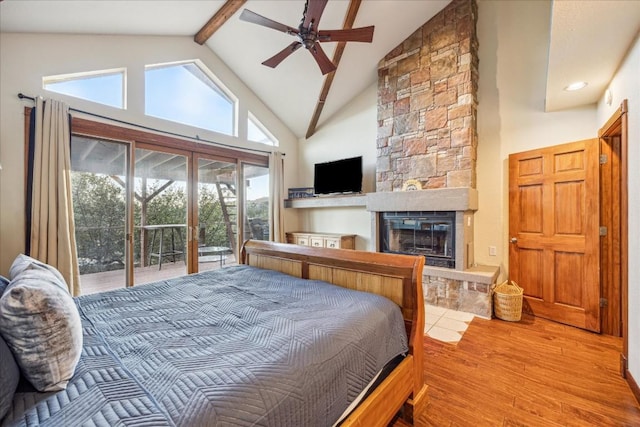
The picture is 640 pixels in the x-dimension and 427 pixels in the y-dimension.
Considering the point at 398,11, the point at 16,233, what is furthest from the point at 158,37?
the point at 398,11

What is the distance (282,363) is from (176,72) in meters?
4.57

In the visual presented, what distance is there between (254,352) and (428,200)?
314 cm

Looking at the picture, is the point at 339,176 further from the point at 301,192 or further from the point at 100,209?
the point at 100,209

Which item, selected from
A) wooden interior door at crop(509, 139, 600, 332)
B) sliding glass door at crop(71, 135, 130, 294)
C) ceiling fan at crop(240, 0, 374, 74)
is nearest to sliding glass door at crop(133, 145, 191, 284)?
sliding glass door at crop(71, 135, 130, 294)

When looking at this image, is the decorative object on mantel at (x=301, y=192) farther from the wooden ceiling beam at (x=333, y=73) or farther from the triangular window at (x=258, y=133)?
the wooden ceiling beam at (x=333, y=73)

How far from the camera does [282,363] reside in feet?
3.34

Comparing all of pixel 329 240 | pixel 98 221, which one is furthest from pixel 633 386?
pixel 98 221

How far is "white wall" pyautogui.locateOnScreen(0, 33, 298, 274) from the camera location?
2.75 metres

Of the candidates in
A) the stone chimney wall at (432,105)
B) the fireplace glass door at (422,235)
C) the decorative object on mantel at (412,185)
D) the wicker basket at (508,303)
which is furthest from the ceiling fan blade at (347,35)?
the wicker basket at (508,303)

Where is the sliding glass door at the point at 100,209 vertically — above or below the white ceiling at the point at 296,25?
below

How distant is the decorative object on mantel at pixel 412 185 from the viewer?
3.81 meters

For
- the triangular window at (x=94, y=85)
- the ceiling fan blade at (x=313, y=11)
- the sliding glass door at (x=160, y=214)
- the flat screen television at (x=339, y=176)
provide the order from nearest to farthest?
the ceiling fan blade at (x=313, y=11) < the triangular window at (x=94, y=85) < the sliding glass door at (x=160, y=214) < the flat screen television at (x=339, y=176)

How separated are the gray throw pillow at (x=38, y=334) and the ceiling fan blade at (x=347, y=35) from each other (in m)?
2.82

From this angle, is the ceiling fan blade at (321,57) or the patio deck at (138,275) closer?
the ceiling fan blade at (321,57)
